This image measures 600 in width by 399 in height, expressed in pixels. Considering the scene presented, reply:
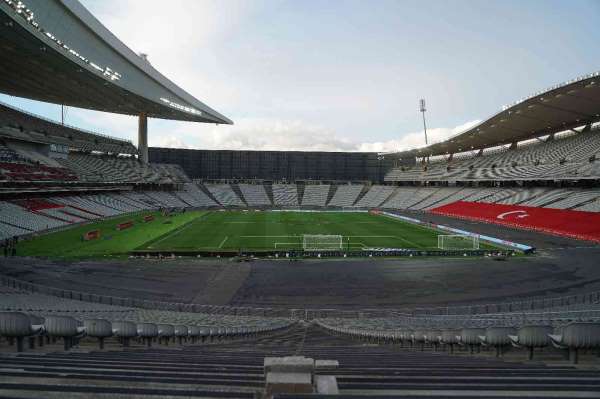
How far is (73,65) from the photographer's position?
48406mm

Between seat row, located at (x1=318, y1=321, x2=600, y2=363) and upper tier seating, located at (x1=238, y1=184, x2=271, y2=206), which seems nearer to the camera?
seat row, located at (x1=318, y1=321, x2=600, y2=363)

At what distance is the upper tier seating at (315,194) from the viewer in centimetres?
10306

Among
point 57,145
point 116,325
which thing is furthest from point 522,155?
point 57,145

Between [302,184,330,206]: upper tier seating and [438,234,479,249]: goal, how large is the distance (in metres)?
59.1

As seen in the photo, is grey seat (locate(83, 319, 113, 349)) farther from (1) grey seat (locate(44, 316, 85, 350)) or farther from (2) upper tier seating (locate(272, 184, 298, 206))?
(2) upper tier seating (locate(272, 184, 298, 206))

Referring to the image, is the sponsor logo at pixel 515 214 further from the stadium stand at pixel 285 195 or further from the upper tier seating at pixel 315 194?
the stadium stand at pixel 285 195

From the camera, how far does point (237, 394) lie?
3.09 meters

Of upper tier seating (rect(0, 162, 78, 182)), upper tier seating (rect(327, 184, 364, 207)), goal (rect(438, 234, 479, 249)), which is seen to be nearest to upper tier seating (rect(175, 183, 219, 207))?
upper tier seating (rect(0, 162, 78, 182))

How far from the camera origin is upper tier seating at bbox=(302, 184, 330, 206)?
4058 inches

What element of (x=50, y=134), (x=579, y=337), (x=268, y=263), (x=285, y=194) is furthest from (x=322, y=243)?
(x=285, y=194)

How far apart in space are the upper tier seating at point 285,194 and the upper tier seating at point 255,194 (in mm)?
2632

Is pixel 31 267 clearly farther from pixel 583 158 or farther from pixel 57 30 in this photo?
pixel 583 158

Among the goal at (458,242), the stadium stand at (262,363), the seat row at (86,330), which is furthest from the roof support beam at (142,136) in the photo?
the seat row at (86,330)

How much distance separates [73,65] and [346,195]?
73.3m
